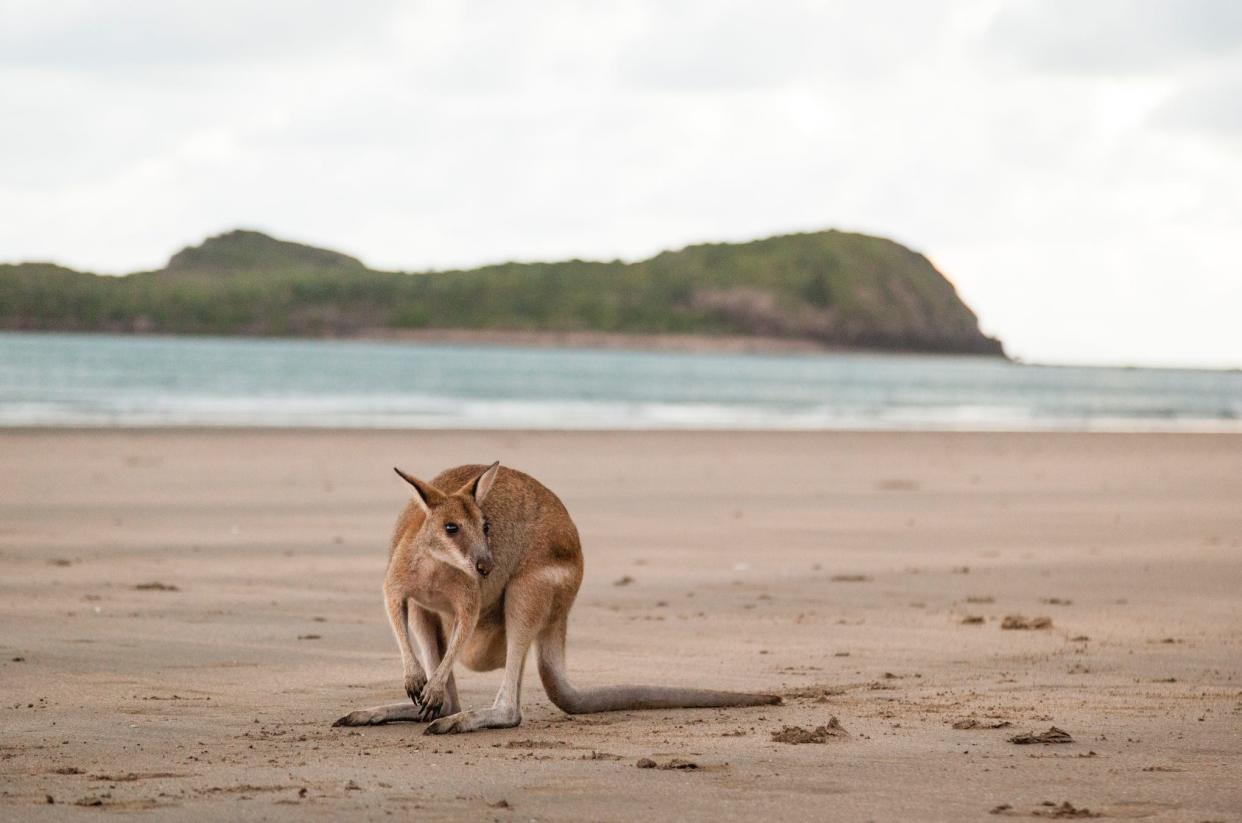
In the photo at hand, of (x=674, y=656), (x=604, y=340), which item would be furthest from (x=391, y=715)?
(x=604, y=340)

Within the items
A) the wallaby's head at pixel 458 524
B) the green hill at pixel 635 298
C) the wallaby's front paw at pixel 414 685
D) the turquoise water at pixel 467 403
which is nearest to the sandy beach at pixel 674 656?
the wallaby's front paw at pixel 414 685

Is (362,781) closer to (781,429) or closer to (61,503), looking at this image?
(61,503)

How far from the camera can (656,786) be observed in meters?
4.29

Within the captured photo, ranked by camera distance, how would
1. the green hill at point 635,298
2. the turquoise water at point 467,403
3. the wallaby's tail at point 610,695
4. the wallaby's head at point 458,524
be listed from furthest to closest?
the green hill at point 635,298
the turquoise water at point 467,403
the wallaby's tail at point 610,695
the wallaby's head at point 458,524

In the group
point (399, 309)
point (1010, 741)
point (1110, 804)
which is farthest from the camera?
point (399, 309)

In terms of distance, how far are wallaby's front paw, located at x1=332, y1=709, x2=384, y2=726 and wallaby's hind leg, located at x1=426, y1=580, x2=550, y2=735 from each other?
293 millimetres

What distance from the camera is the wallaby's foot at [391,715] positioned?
5.16 meters

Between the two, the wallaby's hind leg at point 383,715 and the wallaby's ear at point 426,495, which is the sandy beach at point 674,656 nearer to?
the wallaby's hind leg at point 383,715

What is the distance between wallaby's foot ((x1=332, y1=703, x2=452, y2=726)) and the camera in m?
5.16

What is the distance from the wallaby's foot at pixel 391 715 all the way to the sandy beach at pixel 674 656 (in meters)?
0.04

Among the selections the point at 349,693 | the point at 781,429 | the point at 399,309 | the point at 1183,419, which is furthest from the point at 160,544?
Answer: the point at 399,309

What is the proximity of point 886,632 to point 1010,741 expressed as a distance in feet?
8.25

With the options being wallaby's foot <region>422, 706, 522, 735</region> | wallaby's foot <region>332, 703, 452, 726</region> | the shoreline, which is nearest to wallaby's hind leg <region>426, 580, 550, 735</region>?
wallaby's foot <region>422, 706, 522, 735</region>

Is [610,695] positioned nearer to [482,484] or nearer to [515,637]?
[515,637]
